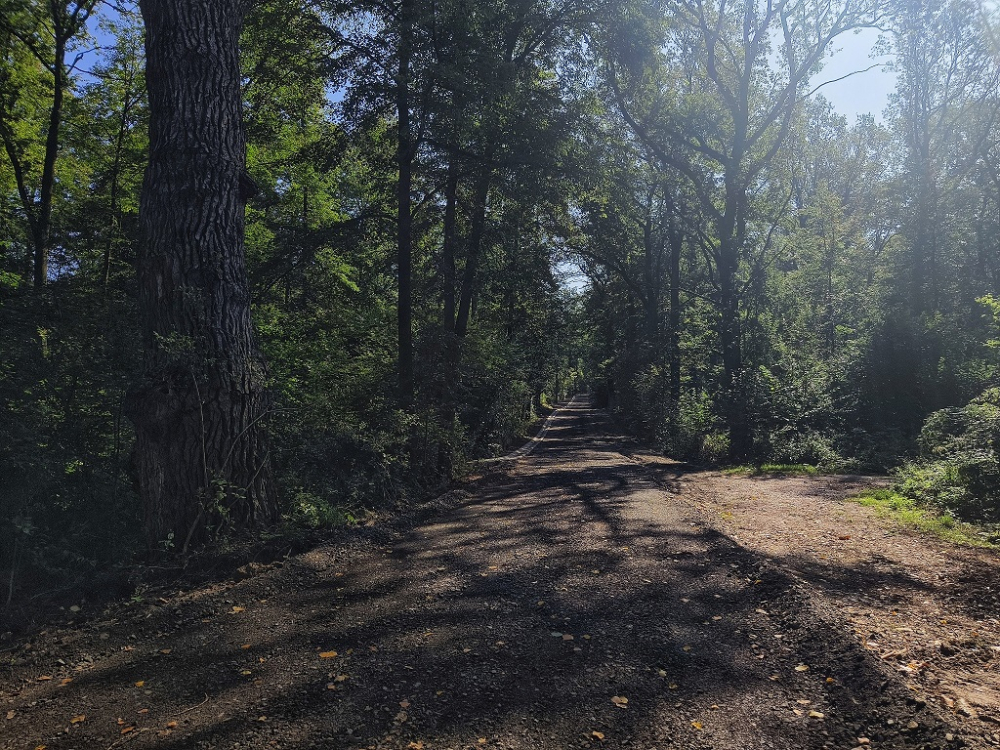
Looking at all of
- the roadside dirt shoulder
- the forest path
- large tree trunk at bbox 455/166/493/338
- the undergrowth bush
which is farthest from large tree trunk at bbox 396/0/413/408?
the undergrowth bush

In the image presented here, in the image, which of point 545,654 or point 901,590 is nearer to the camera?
point 545,654

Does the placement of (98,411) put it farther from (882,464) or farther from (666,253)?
(666,253)

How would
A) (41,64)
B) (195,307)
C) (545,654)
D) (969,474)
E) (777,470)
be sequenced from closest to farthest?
(545,654)
(195,307)
(969,474)
(41,64)
(777,470)

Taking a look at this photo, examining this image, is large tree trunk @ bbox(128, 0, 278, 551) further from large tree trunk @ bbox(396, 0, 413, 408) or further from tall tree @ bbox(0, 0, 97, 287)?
tall tree @ bbox(0, 0, 97, 287)

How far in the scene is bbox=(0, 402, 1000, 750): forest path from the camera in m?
2.91

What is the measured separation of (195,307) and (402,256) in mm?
6738

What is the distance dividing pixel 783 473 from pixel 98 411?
1391 centimetres

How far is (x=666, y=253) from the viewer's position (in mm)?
39125

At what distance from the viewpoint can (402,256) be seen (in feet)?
39.6

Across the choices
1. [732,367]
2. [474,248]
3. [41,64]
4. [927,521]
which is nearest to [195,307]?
[927,521]

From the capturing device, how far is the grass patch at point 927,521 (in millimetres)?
6375

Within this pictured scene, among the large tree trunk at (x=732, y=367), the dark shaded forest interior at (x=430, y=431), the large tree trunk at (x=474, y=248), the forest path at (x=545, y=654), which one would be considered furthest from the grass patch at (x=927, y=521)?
the large tree trunk at (x=474, y=248)

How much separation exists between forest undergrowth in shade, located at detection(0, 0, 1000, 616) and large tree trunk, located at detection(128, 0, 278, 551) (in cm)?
3

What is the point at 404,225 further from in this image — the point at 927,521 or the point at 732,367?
the point at 732,367
